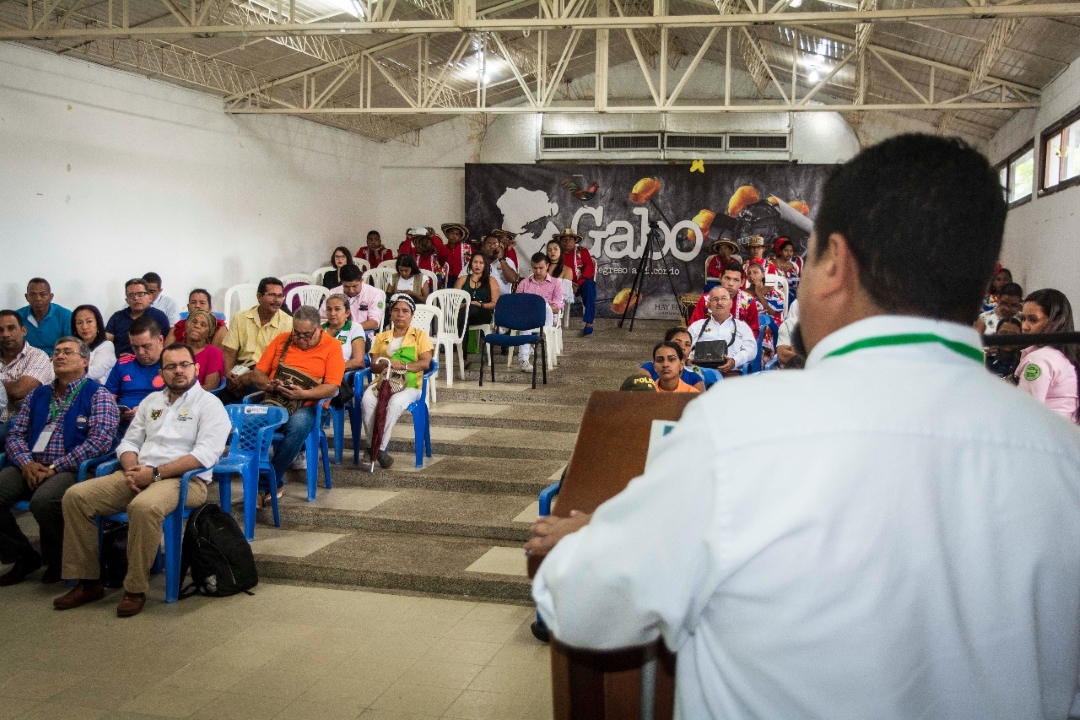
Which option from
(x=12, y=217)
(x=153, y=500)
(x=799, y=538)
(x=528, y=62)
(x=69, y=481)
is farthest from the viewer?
(x=528, y=62)

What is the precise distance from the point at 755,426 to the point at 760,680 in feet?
0.77

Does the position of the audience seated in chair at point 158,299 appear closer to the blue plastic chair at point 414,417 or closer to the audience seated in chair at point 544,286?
the blue plastic chair at point 414,417

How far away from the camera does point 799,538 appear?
81 centimetres

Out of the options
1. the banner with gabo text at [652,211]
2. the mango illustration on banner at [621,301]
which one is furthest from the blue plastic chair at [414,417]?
the banner with gabo text at [652,211]

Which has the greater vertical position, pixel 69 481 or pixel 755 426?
pixel 755 426

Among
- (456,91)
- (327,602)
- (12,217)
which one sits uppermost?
(456,91)

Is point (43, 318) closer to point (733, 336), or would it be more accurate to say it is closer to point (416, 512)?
point (416, 512)

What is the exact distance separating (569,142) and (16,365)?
993 cm

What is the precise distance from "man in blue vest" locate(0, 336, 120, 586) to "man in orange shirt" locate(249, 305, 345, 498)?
3.25 ft

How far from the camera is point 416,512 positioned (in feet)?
17.3

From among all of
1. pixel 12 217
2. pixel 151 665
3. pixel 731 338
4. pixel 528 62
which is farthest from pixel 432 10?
pixel 151 665

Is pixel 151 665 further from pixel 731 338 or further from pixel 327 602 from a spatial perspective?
pixel 731 338

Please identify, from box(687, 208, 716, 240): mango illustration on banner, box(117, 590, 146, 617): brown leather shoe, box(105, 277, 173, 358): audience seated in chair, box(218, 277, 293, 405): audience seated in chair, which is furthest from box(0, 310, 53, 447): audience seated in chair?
box(687, 208, 716, 240): mango illustration on banner

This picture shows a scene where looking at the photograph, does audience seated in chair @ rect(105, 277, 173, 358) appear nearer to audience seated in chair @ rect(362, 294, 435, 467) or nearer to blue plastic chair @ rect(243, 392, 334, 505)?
blue plastic chair @ rect(243, 392, 334, 505)
